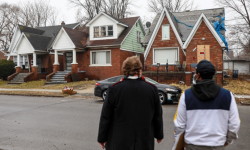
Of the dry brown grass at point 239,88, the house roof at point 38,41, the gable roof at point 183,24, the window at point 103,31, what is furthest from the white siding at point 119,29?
the dry brown grass at point 239,88

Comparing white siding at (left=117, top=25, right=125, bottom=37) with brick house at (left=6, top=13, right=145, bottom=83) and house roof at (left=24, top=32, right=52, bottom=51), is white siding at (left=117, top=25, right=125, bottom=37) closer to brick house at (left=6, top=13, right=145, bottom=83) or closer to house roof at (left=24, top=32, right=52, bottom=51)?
brick house at (left=6, top=13, right=145, bottom=83)

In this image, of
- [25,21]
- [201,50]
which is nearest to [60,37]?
[201,50]

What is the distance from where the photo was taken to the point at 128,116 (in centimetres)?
281

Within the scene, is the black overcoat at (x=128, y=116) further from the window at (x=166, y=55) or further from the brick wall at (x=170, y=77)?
the window at (x=166, y=55)

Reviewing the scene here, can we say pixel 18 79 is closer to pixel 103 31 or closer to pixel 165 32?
pixel 103 31

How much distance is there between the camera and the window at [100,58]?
24.3 meters

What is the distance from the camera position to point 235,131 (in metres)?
2.56

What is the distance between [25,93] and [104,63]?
993 cm

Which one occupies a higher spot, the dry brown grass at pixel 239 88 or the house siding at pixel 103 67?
the house siding at pixel 103 67

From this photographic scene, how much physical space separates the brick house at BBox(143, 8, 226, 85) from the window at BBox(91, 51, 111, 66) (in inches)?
170

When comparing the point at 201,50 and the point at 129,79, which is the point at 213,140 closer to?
the point at 129,79

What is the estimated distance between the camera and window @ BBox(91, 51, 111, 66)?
79.8 ft

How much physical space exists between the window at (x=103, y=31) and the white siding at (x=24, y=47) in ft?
25.8

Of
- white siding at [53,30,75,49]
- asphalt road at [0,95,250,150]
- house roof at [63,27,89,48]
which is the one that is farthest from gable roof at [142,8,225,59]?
asphalt road at [0,95,250,150]
